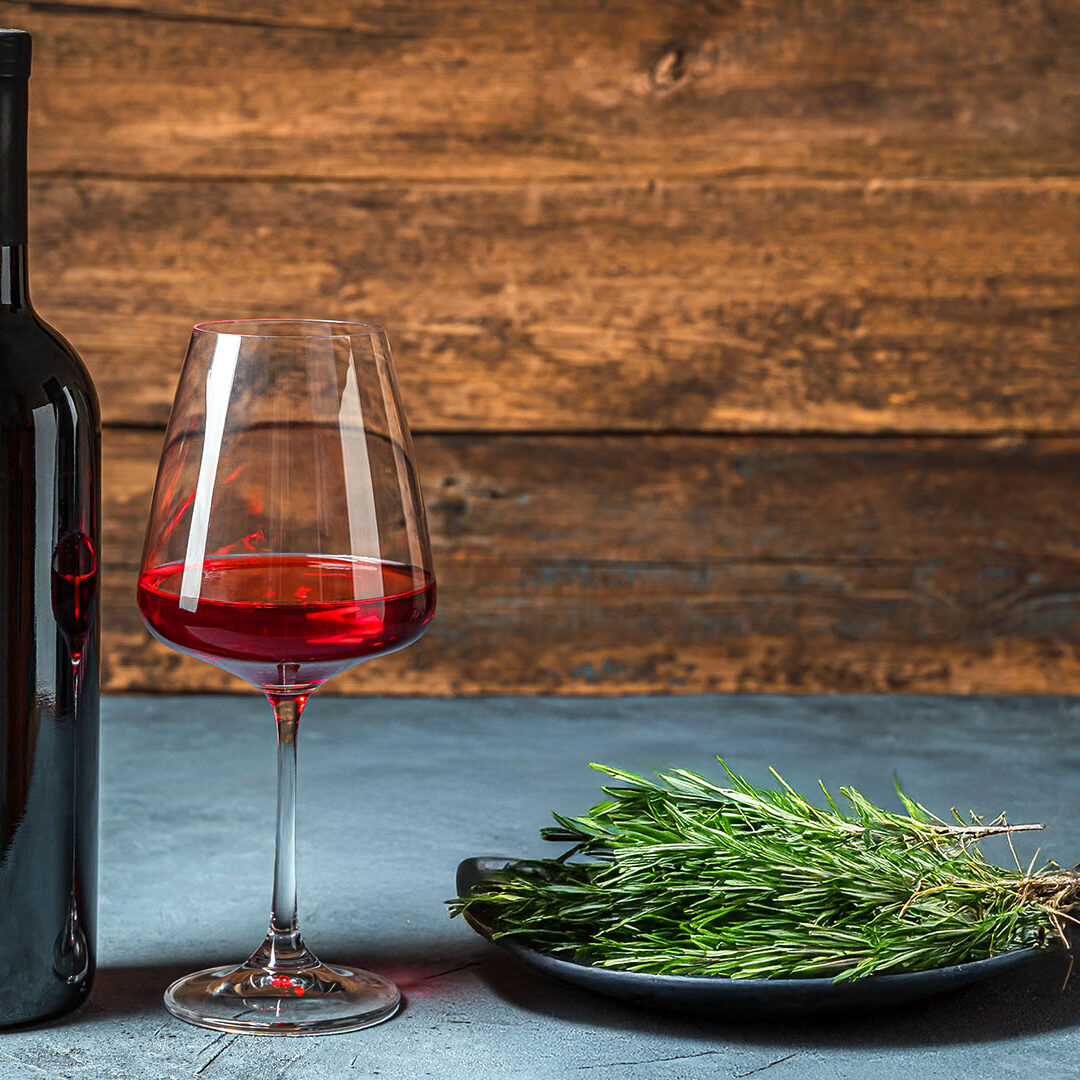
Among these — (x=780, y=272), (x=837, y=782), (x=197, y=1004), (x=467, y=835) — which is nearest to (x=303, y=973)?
(x=197, y=1004)

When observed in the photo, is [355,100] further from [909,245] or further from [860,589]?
[860,589]

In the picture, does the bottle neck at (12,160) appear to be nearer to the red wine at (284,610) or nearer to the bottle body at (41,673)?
the bottle body at (41,673)

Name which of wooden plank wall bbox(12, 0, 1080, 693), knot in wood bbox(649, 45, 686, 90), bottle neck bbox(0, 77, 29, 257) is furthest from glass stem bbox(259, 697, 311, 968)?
knot in wood bbox(649, 45, 686, 90)

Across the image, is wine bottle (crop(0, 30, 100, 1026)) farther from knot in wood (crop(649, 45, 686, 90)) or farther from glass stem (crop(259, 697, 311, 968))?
knot in wood (crop(649, 45, 686, 90))

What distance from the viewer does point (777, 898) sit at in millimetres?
621

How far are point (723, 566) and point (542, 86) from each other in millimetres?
493

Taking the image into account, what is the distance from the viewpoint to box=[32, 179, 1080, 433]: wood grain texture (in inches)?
58.0

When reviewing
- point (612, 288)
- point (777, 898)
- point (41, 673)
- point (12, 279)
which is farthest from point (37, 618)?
point (612, 288)

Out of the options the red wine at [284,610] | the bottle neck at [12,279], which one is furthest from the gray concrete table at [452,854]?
the bottle neck at [12,279]

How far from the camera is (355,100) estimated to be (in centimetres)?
146

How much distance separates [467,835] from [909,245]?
841 millimetres

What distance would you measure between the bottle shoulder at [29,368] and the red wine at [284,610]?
0.28 feet

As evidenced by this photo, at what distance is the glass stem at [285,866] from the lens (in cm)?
65

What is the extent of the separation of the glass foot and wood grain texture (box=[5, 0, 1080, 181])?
97 centimetres
